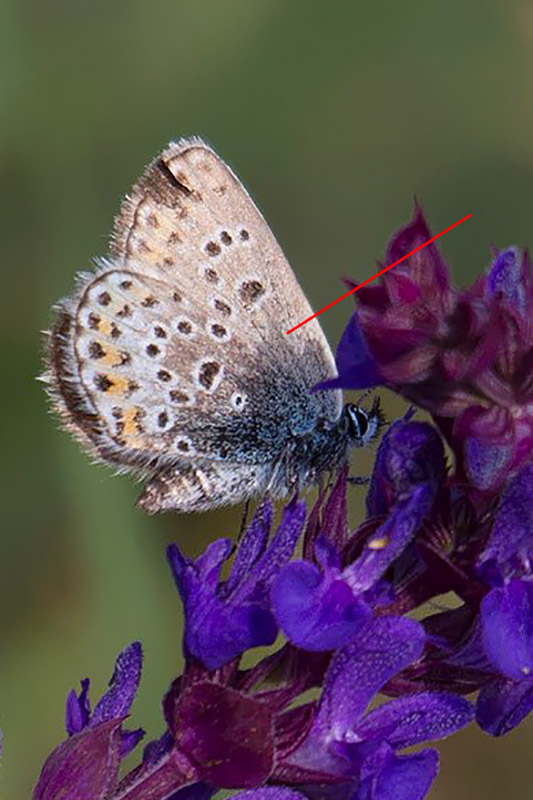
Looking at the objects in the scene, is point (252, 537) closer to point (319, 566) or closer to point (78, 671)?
point (319, 566)

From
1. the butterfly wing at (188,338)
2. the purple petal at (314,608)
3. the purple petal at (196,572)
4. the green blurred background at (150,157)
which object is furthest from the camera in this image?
the green blurred background at (150,157)

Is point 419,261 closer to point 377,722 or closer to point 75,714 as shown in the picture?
point 377,722

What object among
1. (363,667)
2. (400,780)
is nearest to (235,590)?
(363,667)

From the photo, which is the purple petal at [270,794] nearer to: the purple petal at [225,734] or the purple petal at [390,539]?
the purple petal at [225,734]

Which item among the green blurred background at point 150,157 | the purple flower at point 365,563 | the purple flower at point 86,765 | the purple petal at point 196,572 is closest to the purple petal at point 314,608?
the purple flower at point 365,563

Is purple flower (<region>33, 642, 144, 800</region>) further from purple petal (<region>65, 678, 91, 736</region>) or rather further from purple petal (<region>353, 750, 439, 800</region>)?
purple petal (<region>353, 750, 439, 800</region>)

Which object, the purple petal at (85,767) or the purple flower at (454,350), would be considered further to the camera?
the purple petal at (85,767)

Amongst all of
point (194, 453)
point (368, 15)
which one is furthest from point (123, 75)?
point (194, 453)
